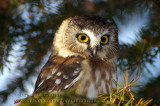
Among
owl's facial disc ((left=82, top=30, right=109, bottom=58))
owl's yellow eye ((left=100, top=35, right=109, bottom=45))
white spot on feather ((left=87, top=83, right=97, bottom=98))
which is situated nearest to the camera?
white spot on feather ((left=87, top=83, right=97, bottom=98))

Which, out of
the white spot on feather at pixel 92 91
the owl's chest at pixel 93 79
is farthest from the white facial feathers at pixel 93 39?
the white spot on feather at pixel 92 91

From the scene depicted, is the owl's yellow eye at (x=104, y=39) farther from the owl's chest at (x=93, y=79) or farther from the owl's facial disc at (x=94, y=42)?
the owl's chest at (x=93, y=79)

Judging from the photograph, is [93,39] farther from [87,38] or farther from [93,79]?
[93,79]

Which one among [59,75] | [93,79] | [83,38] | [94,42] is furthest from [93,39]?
[59,75]

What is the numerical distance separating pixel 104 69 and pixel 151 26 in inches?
41.7

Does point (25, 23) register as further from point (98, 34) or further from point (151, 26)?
point (151, 26)

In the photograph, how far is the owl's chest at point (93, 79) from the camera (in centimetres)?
263

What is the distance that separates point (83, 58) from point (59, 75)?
0.50 meters

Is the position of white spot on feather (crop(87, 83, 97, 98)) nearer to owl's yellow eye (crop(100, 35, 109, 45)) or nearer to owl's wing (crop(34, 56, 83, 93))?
owl's wing (crop(34, 56, 83, 93))

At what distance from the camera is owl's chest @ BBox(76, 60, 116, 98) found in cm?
263

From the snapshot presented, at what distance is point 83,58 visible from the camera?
9.98 feet

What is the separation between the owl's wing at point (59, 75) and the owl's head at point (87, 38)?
0.25 meters

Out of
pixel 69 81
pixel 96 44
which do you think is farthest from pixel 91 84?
pixel 96 44

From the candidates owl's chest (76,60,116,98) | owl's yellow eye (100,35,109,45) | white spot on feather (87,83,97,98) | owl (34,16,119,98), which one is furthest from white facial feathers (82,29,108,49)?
white spot on feather (87,83,97,98)
